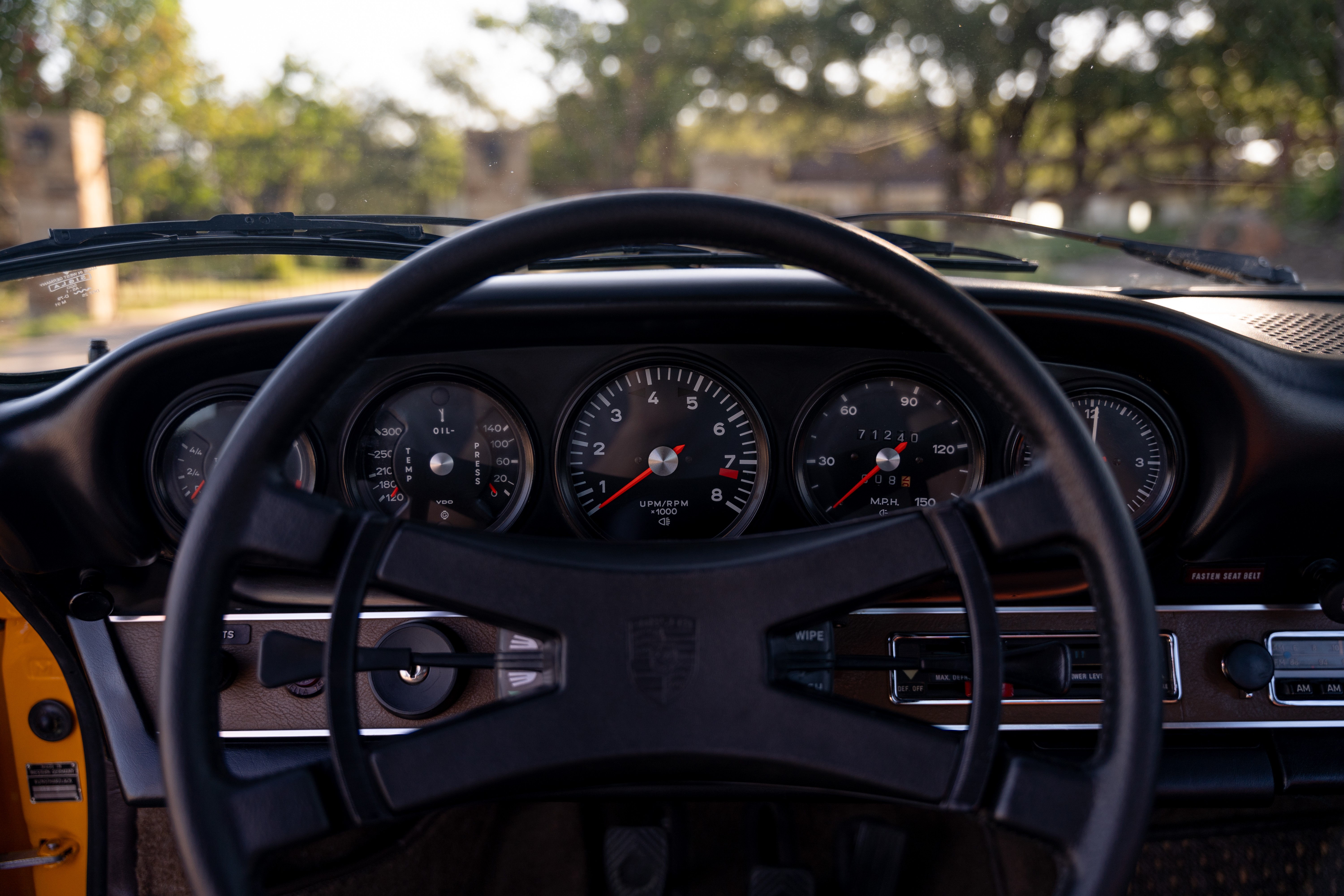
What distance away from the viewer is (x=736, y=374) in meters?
1.75

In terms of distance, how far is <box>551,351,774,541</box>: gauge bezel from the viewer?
173cm

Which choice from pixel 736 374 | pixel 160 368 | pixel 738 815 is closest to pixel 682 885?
pixel 738 815

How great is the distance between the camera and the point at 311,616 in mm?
1734

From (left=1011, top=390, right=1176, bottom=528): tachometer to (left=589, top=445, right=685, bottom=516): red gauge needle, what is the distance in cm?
66

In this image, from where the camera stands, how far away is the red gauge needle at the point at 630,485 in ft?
5.79

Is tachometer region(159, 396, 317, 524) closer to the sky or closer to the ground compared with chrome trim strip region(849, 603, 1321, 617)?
closer to the sky

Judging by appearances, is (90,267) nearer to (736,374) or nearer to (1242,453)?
(736,374)

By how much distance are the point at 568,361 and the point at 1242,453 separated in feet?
4.08

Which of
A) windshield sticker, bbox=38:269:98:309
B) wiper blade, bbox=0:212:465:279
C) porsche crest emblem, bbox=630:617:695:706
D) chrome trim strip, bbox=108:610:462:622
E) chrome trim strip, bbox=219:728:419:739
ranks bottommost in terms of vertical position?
chrome trim strip, bbox=219:728:419:739

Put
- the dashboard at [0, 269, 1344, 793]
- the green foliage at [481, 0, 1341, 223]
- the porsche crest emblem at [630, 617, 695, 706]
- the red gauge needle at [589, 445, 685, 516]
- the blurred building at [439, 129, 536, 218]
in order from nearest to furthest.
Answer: the porsche crest emblem at [630, 617, 695, 706] < the dashboard at [0, 269, 1344, 793] < the red gauge needle at [589, 445, 685, 516] < the blurred building at [439, 129, 536, 218] < the green foliage at [481, 0, 1341, 223]

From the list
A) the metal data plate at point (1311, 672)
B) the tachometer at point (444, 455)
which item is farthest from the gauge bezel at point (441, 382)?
the metal data plate at point (1311, 672)

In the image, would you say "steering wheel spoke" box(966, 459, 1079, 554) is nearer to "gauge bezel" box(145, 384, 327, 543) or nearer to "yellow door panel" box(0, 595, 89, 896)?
"gauge bezel" box(145, 384, 327, 543)

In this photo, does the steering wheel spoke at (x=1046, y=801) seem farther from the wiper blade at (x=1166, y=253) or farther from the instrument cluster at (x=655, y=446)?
the wiper blade at (x=1166, y=253)

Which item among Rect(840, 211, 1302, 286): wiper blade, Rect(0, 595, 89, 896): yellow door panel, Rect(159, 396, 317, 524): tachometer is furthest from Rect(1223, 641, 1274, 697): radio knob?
Rect(0, 595, 89, 896): yellow door panel
